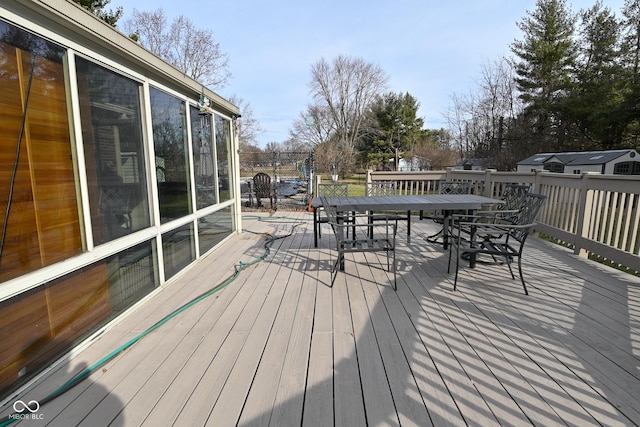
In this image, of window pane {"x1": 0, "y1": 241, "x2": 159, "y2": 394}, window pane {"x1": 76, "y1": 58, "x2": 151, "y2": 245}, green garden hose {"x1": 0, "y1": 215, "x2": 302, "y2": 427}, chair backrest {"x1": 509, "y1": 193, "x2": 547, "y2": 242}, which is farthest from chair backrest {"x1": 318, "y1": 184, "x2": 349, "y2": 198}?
window pane {"x1": 0, "y1": 241, "x2": 159, "y2": 394}

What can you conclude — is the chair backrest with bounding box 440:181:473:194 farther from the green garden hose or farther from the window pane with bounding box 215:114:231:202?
the window pane with bounding box 215:114:231:202

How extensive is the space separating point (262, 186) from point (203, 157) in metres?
4.10

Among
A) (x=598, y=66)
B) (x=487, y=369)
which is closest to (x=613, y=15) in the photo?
(x=598, y=66)

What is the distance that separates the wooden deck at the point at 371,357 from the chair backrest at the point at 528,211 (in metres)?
0.45

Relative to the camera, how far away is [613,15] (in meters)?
15.5

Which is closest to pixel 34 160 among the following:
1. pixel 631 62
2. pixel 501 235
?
pixel 501 235

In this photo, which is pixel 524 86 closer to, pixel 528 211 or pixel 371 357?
pixel 528 211

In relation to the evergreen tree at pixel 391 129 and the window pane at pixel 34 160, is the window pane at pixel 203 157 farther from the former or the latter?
the evergreen tree at pixel 391 129

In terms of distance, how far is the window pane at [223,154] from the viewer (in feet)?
14.1

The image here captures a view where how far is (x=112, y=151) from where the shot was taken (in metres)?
2.11

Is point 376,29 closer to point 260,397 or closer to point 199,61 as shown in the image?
point 199,61

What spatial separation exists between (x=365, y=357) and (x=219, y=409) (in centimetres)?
77

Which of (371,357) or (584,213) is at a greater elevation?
(584,213)

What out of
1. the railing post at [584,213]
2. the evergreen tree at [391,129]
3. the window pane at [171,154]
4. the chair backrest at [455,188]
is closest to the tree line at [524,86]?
the evergreen tree at [391,129]
